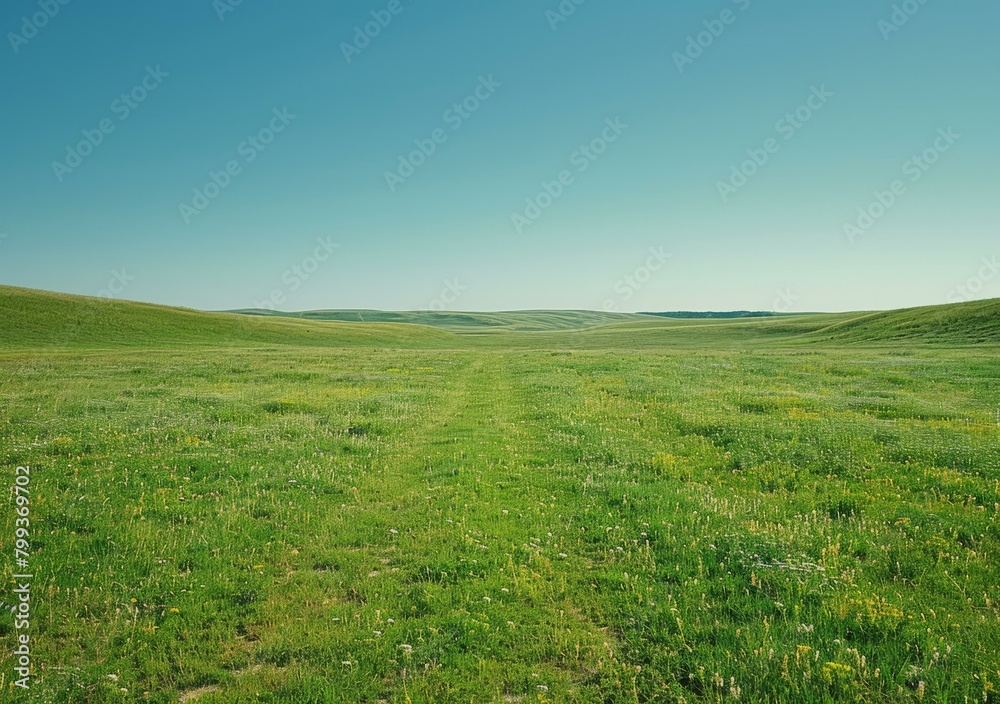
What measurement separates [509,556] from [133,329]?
8972cm

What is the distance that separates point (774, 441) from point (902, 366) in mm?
32210

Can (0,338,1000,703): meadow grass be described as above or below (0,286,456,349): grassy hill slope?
below

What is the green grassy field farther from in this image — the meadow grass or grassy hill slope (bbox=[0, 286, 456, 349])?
grassy hill slope (bbox=[0, 286, 456, 349])

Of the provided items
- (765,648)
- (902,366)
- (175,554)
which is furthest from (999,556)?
(902,366)

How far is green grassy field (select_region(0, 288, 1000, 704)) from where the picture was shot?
598 cm

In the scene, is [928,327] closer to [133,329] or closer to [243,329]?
[243,329]

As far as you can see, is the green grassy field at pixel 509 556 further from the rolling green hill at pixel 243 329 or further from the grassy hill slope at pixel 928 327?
the grassy hill slope at pixel 928 327

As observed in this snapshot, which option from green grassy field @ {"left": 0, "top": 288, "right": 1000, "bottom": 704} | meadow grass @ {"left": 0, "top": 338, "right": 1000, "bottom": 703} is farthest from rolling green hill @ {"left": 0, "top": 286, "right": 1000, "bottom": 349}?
meadow grass @ {"left": 0, "top": 338, "right": 1000, "bottom": 703}

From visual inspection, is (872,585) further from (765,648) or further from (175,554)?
(175,554)

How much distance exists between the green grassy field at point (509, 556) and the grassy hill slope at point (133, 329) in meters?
61.6

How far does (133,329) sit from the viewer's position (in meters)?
78.9

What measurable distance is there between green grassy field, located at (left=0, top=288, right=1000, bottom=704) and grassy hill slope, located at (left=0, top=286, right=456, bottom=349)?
61.6 meters

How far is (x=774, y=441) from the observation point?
16.4m

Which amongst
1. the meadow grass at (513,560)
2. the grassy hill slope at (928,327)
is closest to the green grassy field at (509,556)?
the meadow grass at (513,560)
